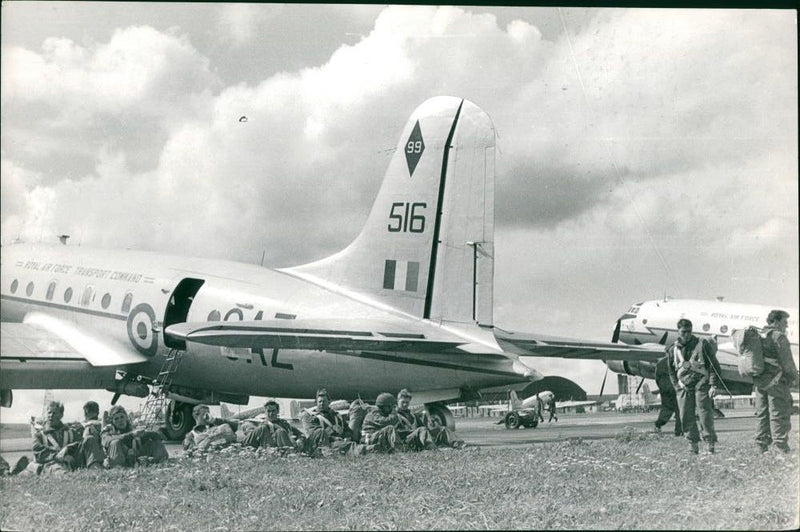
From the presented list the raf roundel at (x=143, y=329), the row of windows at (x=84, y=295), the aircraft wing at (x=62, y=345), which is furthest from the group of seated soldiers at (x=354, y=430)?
the row of windows at (x=84, y=295)

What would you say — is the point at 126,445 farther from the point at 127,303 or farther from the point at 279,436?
the point at 127,303

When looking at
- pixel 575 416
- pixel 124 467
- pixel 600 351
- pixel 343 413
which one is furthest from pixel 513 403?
pixel 124 467

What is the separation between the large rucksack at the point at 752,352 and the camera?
34.8 feet

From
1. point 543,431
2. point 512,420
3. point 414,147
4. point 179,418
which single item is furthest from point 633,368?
point 179,418

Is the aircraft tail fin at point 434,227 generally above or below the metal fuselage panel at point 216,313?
above

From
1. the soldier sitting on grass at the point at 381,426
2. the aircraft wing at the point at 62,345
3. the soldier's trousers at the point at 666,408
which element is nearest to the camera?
the soldier sitting on grass at the point at 381,426

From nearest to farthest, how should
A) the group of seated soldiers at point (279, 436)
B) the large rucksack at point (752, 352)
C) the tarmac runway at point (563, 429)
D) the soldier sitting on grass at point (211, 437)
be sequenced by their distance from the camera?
the large rucksack at point (752, 352) < the group of seated soldiers at point (279, 436) < the soldier sitting on grass at point (211, 437) < the tarmac runway at point (563, 429)

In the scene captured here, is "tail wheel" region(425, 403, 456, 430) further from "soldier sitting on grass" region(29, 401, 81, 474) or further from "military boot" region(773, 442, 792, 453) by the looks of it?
"soldier sitting on grass" region(29, 401, 81, 474)

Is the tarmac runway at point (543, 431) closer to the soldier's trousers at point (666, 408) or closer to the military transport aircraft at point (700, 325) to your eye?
the soldier's trousers at point (666, 408)

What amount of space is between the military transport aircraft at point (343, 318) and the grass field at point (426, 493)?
1.46 metres

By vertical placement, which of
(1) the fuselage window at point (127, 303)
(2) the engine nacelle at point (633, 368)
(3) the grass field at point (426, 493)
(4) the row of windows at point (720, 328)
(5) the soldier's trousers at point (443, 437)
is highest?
(4) the row of windows at point (720, 328)

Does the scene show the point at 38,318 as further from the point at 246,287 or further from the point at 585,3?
the point at 585,3

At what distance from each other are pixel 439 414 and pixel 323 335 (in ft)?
7.26

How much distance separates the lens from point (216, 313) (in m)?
13.4
